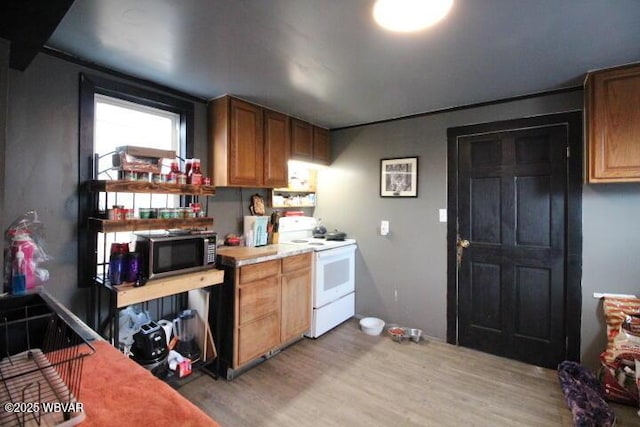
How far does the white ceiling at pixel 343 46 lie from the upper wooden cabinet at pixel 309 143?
0.72 meters

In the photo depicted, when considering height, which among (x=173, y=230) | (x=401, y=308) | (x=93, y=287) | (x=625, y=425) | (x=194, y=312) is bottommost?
(x=625, y=425)

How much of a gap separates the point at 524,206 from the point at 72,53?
11.6 ft

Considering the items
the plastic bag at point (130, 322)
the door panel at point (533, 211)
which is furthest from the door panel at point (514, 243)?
the plastic bag at point (130, 322)

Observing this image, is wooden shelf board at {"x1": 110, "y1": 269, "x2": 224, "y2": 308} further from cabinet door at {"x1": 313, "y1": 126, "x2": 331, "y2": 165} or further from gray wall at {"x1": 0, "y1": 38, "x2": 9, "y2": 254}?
cabinet door at {"x1": 313, "y1": 126, "x2": 331, "y2": 165}

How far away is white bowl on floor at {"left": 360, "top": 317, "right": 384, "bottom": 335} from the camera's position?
125 inches

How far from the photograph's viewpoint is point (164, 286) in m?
1.96

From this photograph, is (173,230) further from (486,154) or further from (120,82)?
(486,154)

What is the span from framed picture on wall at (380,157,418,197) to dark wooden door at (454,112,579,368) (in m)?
0.44

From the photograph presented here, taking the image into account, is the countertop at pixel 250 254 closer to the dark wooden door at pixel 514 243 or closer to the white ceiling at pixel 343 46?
the white ceiling at pixel 343 46

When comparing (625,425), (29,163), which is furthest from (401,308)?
(29,163)

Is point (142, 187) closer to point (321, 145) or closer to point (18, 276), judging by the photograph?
point (18, 276)

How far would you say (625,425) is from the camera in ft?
6.31

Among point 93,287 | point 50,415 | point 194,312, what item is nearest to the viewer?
point 50,415

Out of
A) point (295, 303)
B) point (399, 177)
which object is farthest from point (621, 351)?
point (295, 303)
